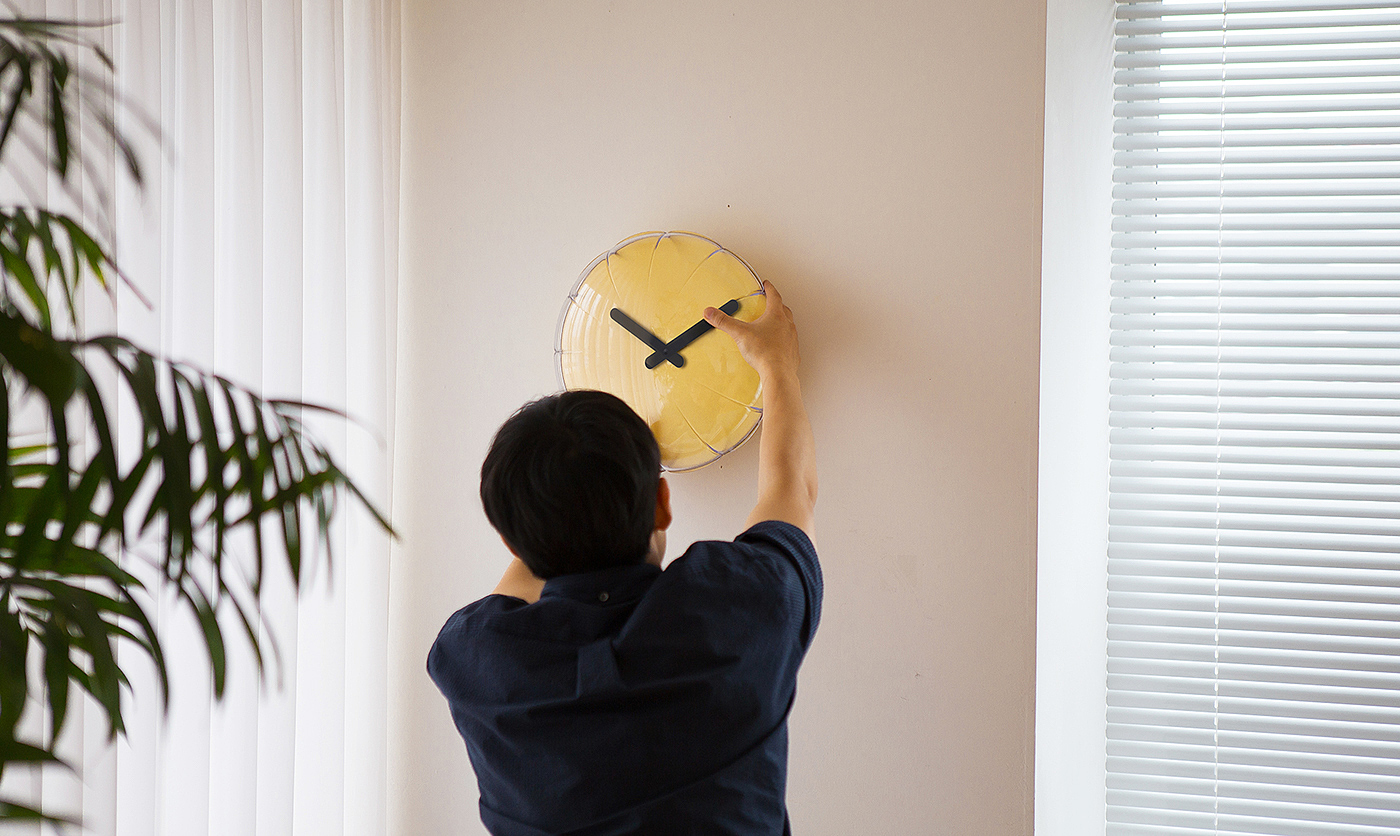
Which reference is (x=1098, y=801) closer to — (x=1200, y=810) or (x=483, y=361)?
(x=1200, y=810)

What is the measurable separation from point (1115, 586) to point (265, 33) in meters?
1.72

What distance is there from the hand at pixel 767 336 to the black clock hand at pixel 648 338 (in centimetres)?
9

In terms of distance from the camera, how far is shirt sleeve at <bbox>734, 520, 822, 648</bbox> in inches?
39.9

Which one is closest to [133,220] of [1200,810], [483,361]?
[483,361]

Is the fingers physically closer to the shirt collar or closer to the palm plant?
the shirt collar

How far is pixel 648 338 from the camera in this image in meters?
1.46

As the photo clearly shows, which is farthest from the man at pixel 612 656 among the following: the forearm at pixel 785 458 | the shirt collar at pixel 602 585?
the forearm at pixel 785 458

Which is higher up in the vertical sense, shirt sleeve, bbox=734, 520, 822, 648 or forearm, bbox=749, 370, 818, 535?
→ forearm, bbox=749, 370, 818, 535

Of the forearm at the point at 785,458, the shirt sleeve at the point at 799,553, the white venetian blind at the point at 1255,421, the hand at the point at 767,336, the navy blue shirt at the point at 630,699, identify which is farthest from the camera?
the white venetian blind at the point at 1255,421

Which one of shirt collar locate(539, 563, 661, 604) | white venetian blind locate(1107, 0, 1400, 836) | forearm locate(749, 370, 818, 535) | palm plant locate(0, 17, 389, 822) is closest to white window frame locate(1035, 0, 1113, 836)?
white venetian blind locate(1107, 0, 1400, 836)

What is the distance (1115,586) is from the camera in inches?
66.1

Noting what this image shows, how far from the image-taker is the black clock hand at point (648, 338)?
4.74ft

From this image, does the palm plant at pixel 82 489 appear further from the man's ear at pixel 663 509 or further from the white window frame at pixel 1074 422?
the white window frame at pixel 1074 422

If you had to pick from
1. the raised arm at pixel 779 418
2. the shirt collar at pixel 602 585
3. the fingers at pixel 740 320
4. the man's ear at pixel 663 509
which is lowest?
the shirt collar at pixel 602 585
